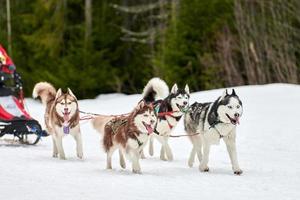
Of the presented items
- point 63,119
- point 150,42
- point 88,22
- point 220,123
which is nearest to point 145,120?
point 220,123

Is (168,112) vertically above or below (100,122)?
above

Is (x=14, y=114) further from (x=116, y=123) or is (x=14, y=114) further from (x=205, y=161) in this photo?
(x=205, y=161)

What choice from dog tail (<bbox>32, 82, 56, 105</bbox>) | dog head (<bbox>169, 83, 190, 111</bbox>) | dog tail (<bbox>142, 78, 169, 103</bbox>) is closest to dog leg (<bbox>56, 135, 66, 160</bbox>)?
dog tail (<bbox>32, 82, 56, 105</bbox>)

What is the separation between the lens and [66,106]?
10.0m

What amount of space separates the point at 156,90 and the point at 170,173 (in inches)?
91.5

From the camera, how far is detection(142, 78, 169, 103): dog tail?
1085 cm

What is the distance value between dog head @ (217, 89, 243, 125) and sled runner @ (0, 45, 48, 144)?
3.68 meters

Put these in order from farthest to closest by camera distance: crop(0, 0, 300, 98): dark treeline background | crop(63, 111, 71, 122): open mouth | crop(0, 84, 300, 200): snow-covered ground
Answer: crop(0, 0, 300, 98): dark treeline background < crop(63, 111, 71, 122): open mouth < crop(0, 84, 300, 200): snow-covered ground

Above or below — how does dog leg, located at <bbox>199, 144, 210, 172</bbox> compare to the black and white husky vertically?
below

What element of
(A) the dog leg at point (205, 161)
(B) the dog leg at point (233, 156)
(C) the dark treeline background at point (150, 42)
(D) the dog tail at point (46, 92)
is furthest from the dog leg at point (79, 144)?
(C) the dark treeline background at point (150, 42)

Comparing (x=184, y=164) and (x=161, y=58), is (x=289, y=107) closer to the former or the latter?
(x=184, y=164)

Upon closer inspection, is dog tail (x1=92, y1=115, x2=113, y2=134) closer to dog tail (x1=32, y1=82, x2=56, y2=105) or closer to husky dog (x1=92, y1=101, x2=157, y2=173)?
husky dog (x1=92, y1=101, x2=157, y2=173)

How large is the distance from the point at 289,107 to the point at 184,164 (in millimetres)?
5866

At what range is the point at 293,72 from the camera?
70.3ft
